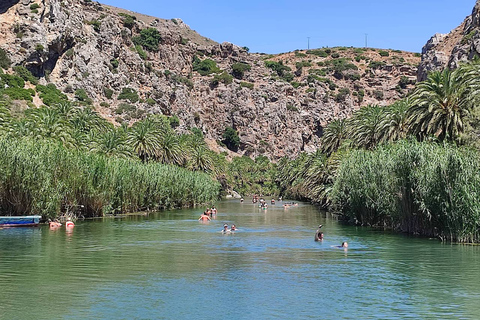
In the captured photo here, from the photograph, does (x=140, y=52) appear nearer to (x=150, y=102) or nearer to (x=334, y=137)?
(x=150, y=102)

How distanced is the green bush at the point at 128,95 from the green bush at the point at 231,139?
145 feet

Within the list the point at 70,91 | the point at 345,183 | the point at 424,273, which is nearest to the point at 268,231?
the point at 345,183

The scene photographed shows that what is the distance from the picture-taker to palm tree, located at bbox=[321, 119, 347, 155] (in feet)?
314

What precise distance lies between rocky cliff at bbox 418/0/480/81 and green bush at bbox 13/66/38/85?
280ft

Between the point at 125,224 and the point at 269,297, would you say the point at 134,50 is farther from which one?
the point at 269,297

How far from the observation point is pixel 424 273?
3042cm

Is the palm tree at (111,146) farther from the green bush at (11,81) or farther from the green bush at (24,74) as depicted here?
the green bush at (24,74)

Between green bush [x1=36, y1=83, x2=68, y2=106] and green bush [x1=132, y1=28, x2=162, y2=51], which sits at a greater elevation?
green bush [x1=132, y1=28, x2=162, y2=51]

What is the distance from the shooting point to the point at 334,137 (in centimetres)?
9669

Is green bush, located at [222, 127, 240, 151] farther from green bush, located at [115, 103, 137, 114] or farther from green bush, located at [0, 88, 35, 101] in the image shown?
green bush, located at [0, 88, 35, 101]

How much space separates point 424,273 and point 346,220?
35.9 meters

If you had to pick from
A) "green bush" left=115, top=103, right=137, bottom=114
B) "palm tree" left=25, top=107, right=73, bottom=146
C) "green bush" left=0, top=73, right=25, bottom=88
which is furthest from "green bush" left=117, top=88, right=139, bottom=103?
"palm tree" left=25, top=107, right=73, bottom=146

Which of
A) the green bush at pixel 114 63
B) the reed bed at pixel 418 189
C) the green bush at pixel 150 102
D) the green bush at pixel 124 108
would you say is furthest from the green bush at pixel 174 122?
the reed bed at pixel 418 189

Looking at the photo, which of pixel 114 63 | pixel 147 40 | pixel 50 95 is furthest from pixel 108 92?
pixel 147 40
